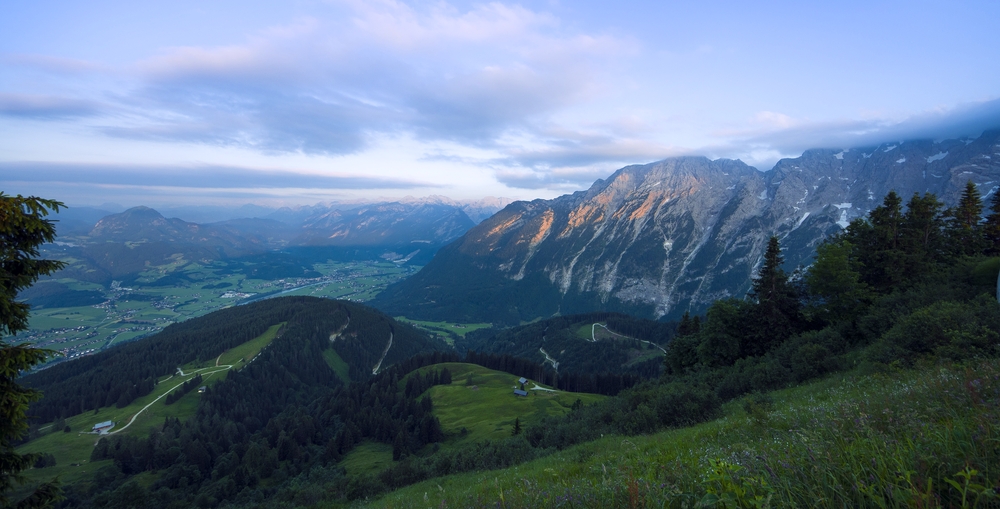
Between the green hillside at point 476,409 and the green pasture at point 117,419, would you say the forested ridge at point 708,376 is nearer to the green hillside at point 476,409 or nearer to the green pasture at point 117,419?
the green hillside at point 476,409

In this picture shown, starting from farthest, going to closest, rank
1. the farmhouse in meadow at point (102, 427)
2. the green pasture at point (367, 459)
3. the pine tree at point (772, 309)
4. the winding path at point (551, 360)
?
the winding path at point (551, 360) < the farmhouse in meadow at point (102, 427) < the green pasture at point (367, 459) < the pine tree at point (772, 309)

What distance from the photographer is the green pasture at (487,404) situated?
2776 inches

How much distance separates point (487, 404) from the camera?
86.1 m

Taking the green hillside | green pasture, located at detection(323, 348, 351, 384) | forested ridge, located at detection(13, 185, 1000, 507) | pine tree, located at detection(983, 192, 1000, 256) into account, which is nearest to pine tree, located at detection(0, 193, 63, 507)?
forested ridge, located at detection(13, 185, 1000, 507)

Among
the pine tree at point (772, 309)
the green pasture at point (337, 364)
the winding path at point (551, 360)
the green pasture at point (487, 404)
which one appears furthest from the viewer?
the winding path at point (551, 360)

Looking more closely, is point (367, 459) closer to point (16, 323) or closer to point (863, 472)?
point (16, 323)

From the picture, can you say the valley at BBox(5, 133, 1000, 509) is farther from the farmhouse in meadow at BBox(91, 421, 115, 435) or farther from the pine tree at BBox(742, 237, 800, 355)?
the farmhouse in meadow at BBox(91, 421, 115, 435)

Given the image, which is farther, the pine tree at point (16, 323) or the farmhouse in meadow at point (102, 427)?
the farmhouse in meadow at point (102, 427)

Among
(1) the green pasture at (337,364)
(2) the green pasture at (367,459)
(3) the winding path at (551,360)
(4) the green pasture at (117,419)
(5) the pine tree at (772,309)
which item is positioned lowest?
(3) the winding path at (551,360)

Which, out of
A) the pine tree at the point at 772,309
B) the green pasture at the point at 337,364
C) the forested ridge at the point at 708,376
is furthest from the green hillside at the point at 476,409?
the green pasture at the point at 337,364

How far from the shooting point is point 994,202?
42062mm

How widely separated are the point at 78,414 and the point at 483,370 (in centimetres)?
11169

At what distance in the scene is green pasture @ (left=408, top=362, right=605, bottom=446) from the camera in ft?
231

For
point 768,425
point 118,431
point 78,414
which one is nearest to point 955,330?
point 768,425
